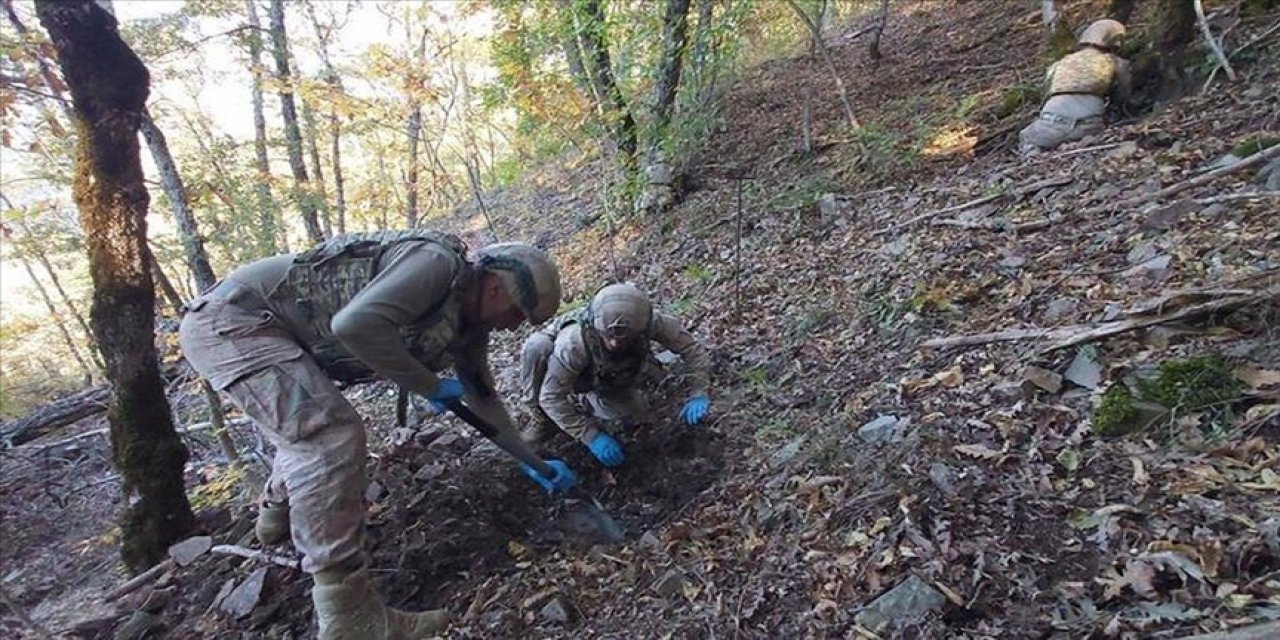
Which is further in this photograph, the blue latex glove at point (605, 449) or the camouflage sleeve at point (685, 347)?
the camouflage sleeve at point (685, 347)

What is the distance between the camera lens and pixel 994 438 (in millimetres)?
2816

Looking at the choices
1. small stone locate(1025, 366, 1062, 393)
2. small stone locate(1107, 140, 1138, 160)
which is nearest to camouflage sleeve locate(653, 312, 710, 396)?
small stone locate(1025, 366, 1062, 393)

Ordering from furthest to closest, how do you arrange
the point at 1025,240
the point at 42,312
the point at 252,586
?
the point at 42,312 → the point at 1025,240 → the point at 252,586

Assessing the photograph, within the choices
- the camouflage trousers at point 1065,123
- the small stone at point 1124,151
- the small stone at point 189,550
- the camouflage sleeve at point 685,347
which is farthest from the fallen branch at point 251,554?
the camouflage trousers at point 1065,123

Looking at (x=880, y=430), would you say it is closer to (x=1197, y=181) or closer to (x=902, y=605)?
(x=902, y=605)

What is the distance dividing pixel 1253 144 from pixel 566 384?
4334 millimetres

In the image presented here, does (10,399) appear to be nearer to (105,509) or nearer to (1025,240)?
(105,509)

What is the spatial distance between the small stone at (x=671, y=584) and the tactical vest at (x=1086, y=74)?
5201mm

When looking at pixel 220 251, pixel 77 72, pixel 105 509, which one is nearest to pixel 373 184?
pixel 220 251

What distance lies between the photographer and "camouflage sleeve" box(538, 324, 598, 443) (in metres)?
4.08

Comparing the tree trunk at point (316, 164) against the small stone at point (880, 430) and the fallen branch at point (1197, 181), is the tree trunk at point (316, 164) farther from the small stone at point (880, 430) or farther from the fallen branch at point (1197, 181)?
the fallen branch at point (1197, 181)

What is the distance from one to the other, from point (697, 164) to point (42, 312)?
19788 millimetres

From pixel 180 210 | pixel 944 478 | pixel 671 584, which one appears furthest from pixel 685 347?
pixel 180 210

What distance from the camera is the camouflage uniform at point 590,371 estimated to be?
414 cm
